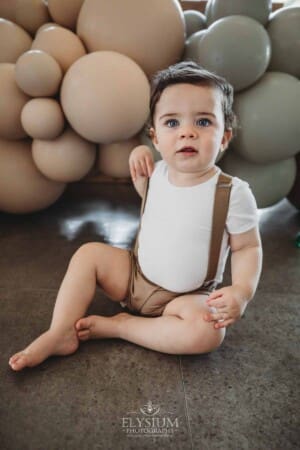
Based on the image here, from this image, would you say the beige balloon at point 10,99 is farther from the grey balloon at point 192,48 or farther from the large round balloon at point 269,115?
the large round balloon at point 269,115

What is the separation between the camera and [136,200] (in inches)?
53.5

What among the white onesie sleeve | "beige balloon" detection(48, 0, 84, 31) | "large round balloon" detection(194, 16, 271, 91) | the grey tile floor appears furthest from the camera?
"beige balloon" detection(48, 0, 84, 31)

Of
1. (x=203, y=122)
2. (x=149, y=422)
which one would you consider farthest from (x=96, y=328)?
(x=203, y=122)

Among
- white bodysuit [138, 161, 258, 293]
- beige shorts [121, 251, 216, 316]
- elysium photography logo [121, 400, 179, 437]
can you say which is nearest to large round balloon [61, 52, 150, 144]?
white bodysuit [138, 161, 258, 293]

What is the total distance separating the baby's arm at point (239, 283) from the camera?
590 mm

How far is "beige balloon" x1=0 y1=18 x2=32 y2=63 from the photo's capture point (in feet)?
3.11

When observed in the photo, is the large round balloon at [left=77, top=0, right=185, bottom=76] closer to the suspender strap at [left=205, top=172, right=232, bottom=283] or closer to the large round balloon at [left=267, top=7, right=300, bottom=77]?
the large round balloon at [left=267, top=7, right=300, bottom=77]

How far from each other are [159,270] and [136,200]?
0.69 metres

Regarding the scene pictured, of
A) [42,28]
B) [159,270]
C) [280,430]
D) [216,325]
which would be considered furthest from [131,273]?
[42,28]

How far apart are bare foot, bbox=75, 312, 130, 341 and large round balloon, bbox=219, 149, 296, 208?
0.57 m

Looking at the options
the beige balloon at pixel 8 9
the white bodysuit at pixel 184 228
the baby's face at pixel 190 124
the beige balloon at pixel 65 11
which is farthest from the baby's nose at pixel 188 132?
the beige balloon at pixel 8 9

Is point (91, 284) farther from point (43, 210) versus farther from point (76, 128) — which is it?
point (43, 210)

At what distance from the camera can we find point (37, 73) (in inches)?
32.9

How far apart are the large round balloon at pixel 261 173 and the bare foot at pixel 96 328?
1.87 feet
